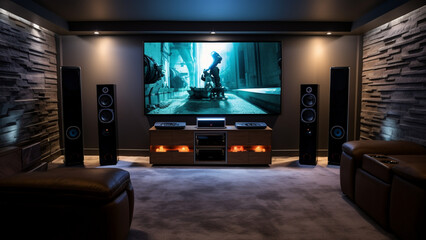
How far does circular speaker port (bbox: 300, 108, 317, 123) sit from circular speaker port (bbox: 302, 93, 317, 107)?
70mm

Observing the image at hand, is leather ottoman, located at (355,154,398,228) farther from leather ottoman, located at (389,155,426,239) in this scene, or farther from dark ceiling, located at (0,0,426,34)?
dark ceiling, located at (0,0,426,34)

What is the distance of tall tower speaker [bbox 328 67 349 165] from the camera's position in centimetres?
404

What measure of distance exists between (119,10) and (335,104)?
10.3ft

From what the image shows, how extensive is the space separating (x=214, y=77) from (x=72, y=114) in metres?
2.09

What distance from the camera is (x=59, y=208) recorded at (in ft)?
5.47

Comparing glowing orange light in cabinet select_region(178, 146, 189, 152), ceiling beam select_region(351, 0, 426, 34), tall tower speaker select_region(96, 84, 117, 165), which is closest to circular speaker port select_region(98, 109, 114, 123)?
tall tower speaker select_region(96, 84, 117, 165)

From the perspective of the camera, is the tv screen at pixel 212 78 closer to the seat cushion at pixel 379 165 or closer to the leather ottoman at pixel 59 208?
the seat cushion at pixel 379 165

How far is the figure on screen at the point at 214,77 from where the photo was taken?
4.51 metres

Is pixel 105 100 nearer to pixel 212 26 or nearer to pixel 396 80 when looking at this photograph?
pixel 212 26

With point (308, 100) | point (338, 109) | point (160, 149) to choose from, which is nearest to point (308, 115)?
point (308, 100)

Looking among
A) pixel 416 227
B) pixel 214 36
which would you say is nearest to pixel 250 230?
pixel 416 227

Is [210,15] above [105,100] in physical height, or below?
above

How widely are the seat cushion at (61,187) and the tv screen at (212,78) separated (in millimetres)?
2932

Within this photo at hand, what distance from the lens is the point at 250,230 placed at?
2178mm
